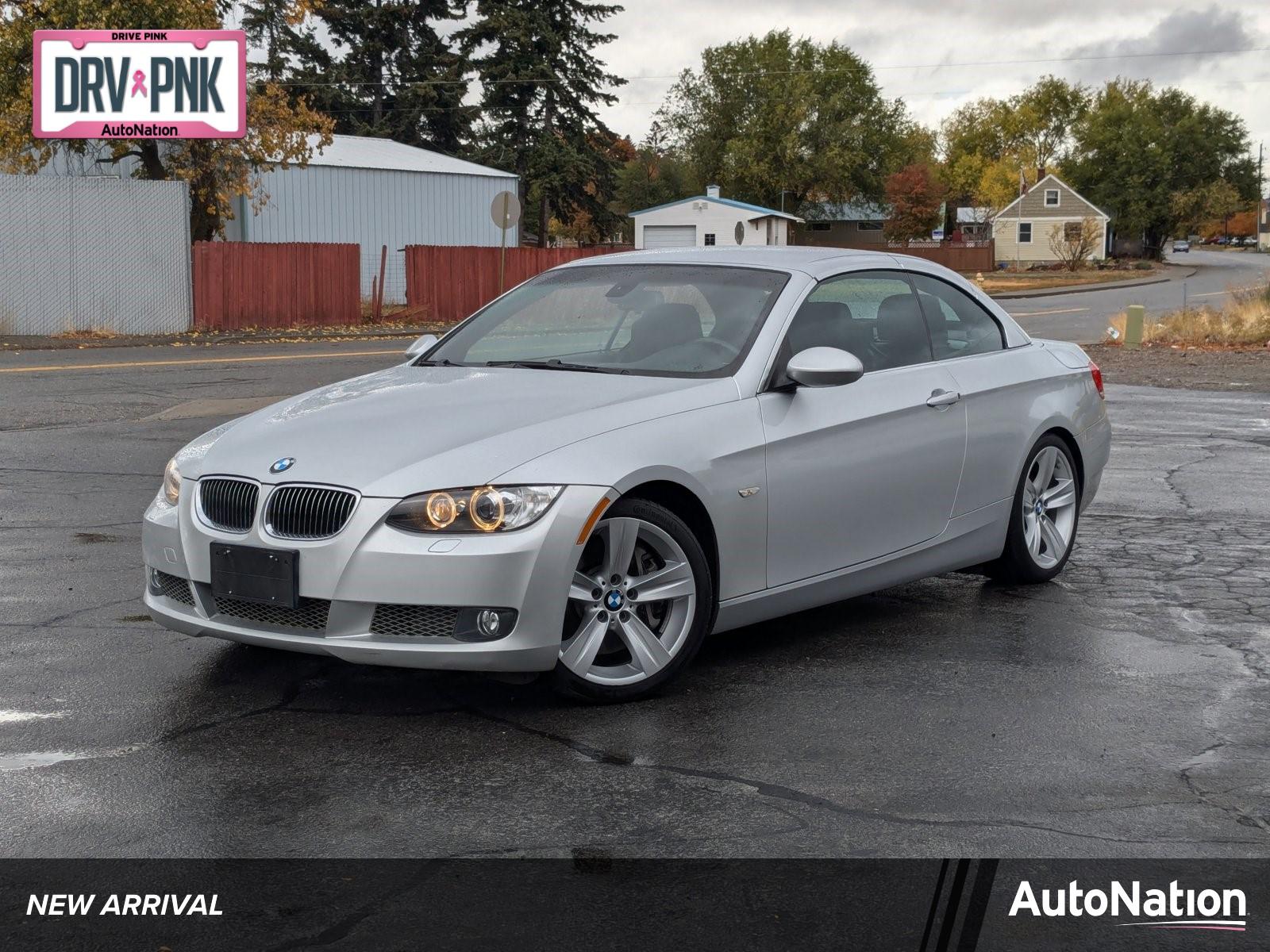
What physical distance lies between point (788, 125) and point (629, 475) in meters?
96.2

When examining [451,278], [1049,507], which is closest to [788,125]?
[451,278]

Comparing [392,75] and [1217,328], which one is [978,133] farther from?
[1217,328]

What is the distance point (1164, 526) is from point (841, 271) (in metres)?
3.57

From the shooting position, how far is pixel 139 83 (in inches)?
1161

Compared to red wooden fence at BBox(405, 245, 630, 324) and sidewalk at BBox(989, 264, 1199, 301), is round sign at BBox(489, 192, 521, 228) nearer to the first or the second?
red wooden fence at BBox(405, 245, 630, 324)

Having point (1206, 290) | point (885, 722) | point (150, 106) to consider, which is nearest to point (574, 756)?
point (885, 722)

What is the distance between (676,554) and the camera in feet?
17.8

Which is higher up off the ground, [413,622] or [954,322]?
[954,322]

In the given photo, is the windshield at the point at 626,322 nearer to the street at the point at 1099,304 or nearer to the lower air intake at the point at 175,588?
the lower air intake at the point at 175,588

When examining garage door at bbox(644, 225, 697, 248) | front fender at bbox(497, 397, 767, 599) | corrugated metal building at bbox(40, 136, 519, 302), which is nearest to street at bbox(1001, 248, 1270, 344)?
corrugated metal building at bbox(40, 136, 519, 302)

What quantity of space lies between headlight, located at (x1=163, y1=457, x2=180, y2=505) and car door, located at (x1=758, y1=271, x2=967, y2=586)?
212 centimetres

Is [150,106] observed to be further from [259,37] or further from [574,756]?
[259,37]

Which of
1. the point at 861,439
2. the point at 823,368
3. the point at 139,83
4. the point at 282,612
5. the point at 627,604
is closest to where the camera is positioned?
the point at 282,612

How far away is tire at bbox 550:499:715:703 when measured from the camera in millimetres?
5250
